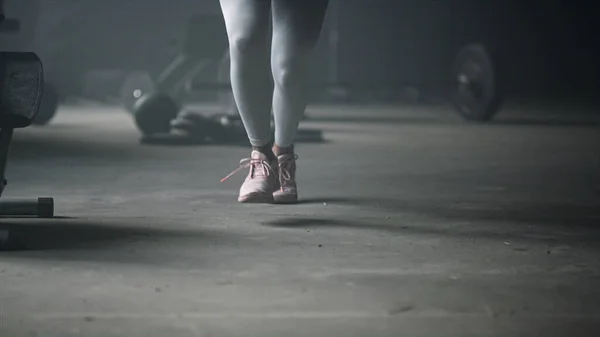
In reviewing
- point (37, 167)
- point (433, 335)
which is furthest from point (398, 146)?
point (433, 335)

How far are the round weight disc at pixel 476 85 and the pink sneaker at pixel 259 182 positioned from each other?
13.1 ft

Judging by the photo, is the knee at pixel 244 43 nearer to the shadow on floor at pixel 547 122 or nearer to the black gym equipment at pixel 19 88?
the black gym equipment at pixel 19 88

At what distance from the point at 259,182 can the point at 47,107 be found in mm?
3750

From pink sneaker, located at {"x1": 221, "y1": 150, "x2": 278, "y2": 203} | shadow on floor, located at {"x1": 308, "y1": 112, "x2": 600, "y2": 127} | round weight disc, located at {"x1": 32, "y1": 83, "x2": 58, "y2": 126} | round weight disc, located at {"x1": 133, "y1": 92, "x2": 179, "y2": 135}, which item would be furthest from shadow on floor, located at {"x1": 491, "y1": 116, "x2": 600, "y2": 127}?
pink sneaker, located at {"x1": 221, "y1": 150, "x2": 278, "y2": 203}

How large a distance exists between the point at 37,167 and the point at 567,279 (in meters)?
2.32

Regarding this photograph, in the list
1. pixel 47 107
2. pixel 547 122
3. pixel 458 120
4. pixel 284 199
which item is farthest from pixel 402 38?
pixel 284 199

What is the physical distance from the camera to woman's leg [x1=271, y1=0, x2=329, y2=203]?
8.88ft

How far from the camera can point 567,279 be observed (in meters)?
1.66

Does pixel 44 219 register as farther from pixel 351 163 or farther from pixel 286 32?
pixel 351 163

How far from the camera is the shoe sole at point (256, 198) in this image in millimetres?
2664

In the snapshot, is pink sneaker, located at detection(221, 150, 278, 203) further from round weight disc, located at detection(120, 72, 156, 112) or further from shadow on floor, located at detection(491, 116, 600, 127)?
round weight disc, located at detection(120, 72, 156, 112)

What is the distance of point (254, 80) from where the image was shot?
2.71 metres

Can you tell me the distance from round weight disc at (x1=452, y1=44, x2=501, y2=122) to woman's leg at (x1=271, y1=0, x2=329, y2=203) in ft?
12.7

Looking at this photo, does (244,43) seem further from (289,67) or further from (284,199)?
(284,199)
